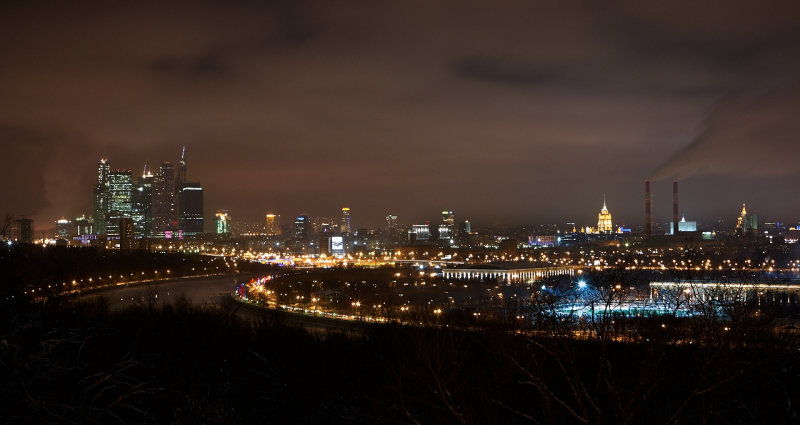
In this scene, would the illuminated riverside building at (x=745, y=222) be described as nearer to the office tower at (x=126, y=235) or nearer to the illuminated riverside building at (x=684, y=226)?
the illuminated riverside building at (x=684, y=226)

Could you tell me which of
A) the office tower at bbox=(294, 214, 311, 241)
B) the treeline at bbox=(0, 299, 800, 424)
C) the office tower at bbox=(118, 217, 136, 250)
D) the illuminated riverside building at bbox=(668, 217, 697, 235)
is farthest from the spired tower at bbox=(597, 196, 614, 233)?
the treeline at bbox=(0, 299, 800, 424)

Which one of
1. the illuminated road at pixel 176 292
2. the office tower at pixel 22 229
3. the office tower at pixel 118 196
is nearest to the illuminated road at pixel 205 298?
the illuminated road at pixel 176 292

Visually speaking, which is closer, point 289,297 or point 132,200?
point 289,297

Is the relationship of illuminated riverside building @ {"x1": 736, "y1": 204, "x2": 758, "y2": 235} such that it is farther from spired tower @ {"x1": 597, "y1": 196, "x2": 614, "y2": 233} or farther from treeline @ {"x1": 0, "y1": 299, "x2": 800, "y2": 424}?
treeline @ {"x1": 0, "y1": 299, "x2": 800, "y2": 424}

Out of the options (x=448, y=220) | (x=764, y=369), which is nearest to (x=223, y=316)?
(x=764, y=369)

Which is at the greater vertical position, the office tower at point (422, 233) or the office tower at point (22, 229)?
the office tower at point (22, 229)

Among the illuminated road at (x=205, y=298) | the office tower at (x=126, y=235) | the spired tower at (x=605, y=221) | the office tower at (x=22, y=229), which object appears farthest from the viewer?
the spired tower at (x=605, y=221)

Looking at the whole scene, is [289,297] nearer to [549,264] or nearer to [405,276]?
[405,276]
